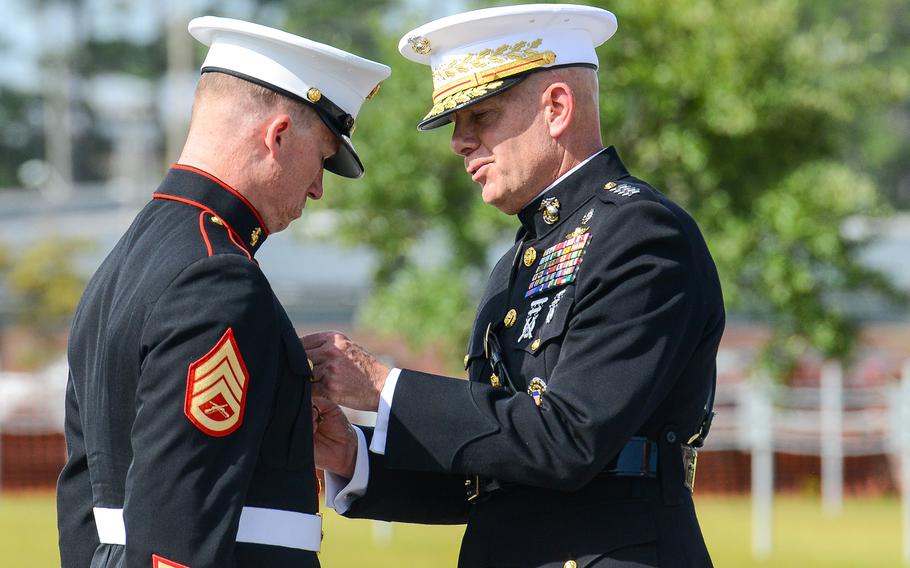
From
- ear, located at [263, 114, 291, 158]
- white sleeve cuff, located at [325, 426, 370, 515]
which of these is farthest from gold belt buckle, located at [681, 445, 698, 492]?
ear, located at [263, 114, 291, 158]

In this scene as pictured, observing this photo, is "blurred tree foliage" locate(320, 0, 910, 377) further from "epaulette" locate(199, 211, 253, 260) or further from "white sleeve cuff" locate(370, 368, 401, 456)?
"epaulette" locate(199, 211, 253, 260)

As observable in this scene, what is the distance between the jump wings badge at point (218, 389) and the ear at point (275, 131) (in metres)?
0.47

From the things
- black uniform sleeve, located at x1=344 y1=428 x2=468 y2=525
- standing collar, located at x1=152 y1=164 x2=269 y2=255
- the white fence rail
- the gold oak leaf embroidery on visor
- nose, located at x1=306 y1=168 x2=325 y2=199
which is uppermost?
the gold oak leaf embroidery on visor

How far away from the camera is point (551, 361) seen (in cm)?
305

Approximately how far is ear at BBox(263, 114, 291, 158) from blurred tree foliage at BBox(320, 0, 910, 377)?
8005 millimetres

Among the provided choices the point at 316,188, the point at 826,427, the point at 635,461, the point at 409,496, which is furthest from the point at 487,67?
the point at 826,427

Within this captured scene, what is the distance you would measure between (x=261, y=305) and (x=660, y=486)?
1.03m

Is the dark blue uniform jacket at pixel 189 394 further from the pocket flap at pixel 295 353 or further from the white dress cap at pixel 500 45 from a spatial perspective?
the white dress cap at pixel 500 45

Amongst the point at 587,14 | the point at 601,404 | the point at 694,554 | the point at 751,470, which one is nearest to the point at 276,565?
the point at 601,404

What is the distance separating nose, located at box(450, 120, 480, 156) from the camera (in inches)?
A: 130

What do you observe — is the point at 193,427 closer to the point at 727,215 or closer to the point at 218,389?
the point at 218,389

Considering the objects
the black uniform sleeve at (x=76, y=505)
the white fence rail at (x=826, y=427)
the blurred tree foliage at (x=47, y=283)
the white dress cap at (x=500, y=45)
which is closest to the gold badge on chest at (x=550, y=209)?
the white dress cap at (x=500, y=45)

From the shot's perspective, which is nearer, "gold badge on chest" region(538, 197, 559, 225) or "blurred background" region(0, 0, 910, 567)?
"gold badge on chest" region(538, 197, 559, 225)

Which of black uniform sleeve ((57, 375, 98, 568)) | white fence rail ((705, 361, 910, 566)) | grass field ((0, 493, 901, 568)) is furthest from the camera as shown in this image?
white fence rail ((705, 361, 910, 566))
